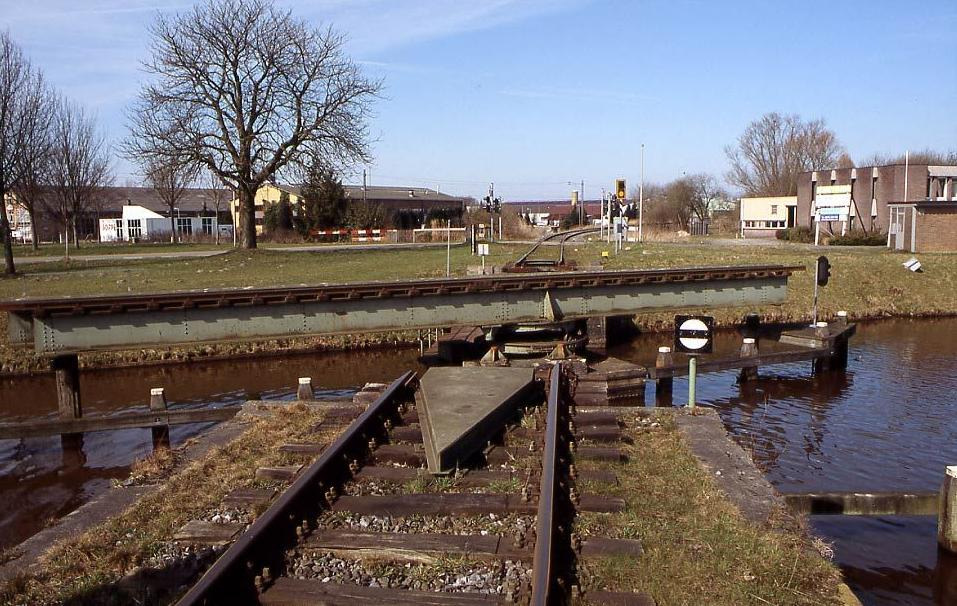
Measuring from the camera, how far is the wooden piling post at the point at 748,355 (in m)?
15.6

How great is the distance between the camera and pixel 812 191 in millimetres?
58062

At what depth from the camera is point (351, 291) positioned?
14305mm

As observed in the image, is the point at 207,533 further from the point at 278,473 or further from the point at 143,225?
the point at 143,225

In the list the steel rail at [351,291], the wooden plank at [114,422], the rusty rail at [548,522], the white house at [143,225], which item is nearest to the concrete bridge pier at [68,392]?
the steel rail at [351,291]

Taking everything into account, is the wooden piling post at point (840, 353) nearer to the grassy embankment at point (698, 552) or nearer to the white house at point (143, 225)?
the grassy embankment at point (698, 552)

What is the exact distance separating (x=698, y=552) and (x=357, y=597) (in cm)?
225

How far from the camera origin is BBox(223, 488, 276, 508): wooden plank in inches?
228

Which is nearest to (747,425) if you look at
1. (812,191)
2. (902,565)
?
(902,565)

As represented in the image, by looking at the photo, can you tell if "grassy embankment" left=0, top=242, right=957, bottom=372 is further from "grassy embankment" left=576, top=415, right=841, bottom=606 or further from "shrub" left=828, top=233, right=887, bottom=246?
"grassy embankment" left=576, top=415, right=841, bottom=606

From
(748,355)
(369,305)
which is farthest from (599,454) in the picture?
(748,355)

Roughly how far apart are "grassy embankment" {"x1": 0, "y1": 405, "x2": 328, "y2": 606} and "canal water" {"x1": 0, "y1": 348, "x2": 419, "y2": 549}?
2.58 metres

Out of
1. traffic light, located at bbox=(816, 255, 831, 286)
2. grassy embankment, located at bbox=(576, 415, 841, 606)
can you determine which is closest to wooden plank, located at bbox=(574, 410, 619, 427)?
grassy embankment, located at bbox=(576, 415, 841, 606)

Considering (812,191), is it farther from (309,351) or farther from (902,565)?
(902,565)

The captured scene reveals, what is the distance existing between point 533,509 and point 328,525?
1.46 metres
